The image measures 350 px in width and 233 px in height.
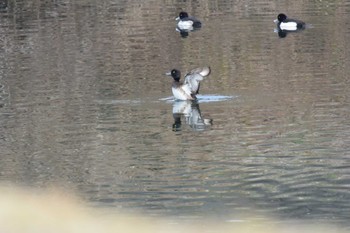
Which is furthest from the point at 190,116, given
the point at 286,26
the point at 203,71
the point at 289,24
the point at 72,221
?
the point at 289,24

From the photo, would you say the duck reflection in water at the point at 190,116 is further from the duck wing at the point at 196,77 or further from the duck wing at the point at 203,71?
the duck wing at the point at 203,71

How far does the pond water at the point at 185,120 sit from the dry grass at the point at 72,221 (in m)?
0.49

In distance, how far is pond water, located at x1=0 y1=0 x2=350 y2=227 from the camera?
15141mm

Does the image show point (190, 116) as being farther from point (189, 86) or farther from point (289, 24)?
point (289, 24)

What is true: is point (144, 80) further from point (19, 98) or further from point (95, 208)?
point (95, 208)

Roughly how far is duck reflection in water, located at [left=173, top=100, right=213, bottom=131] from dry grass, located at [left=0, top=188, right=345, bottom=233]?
5.01 meters

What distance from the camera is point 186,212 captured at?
552 inches

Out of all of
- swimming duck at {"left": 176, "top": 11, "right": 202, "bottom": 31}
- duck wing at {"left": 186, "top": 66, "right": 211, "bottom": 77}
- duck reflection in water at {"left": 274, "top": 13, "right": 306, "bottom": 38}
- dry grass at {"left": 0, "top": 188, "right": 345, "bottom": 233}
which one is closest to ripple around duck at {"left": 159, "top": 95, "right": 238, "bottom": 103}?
duck wing at {"left": 186, "top": 66, "right": 211, "bottom": 77}

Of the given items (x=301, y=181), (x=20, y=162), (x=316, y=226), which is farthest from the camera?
(x=20, y=162)

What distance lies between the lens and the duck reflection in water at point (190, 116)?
20.1 meters

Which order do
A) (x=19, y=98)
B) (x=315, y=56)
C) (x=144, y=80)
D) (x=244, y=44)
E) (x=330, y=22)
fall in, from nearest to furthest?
1. (x=19, y=98)
2. (x=144, y=80)
3. (x=315, y=56)
4. (x=244, y=44)
5. (x=330, y=22)

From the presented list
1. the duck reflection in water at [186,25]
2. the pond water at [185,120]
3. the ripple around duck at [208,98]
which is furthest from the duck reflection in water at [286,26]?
the ripple around duck at [208,98]

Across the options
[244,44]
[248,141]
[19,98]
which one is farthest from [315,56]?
[248,141]

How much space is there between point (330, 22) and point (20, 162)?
68.8 ft
